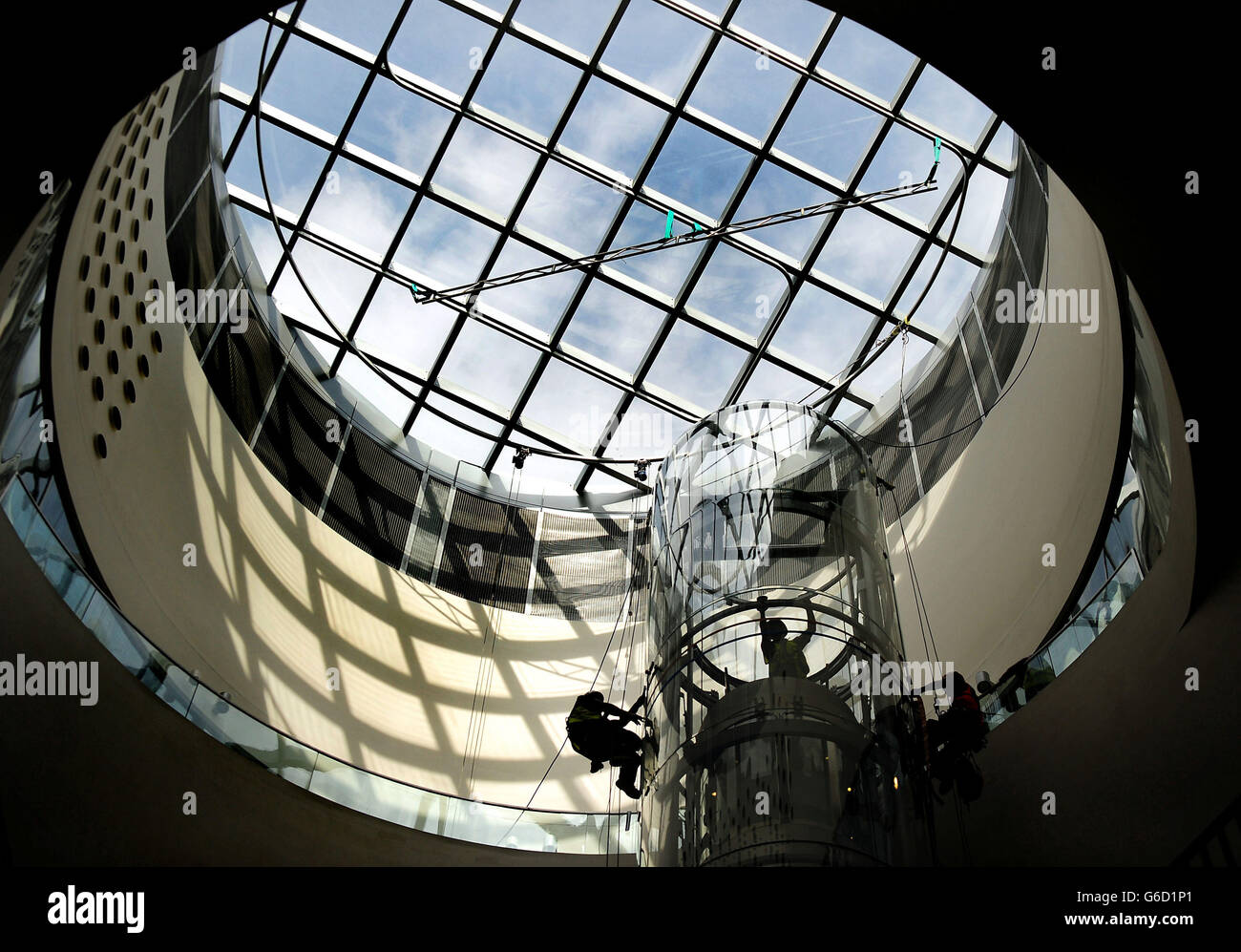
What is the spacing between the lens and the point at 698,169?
623 inches

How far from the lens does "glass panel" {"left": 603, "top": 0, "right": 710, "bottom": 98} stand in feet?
48.3

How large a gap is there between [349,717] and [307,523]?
3026mm

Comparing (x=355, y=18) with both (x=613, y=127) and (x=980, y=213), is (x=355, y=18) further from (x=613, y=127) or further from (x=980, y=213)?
(x=980, y=213)

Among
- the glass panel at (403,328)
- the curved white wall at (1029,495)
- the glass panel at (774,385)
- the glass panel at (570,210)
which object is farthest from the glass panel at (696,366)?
the curved white wall at (1029,495)

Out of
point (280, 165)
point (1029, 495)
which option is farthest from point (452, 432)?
point (1029, 495)

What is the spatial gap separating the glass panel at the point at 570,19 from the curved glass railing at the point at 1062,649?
390 inches

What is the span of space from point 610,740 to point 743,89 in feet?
31.7

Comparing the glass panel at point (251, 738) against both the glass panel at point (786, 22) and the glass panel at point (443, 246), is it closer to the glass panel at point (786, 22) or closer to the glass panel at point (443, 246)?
the glass panel at point (443, 246)

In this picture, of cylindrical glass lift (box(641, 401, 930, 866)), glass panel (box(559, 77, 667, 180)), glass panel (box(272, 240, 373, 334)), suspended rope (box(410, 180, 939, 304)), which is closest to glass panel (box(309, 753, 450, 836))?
cylindrical glass lift (box(641, 401, 930, 866))

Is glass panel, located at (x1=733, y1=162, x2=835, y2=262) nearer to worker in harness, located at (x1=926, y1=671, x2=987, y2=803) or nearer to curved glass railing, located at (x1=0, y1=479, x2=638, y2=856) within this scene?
curved glass railing, located at (x1=0, y1=479, x2=638, y2=856)

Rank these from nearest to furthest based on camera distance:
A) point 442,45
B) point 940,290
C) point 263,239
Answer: point 442,45 < point 940,290 < point 263,239

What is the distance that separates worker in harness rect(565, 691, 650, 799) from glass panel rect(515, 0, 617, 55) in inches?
376

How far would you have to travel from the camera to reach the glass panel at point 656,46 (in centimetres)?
1471
